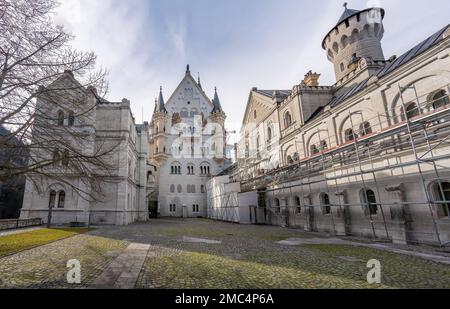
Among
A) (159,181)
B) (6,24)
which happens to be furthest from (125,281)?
(159,181)

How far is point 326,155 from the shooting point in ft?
59.3

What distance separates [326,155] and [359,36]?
75.2 ft

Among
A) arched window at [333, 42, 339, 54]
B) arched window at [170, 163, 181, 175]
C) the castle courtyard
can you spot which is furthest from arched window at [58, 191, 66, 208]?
arched window at [333, 42, 339, 54]

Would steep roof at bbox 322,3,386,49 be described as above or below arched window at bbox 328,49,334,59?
above

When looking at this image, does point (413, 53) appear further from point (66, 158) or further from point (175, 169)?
point (175, 169)

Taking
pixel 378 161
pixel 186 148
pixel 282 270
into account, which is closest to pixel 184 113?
pixel 186 148

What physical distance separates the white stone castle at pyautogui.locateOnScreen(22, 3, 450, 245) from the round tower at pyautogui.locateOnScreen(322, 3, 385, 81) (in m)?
0.13

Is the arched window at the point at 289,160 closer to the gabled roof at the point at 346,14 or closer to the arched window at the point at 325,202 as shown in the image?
the arched window at the point at 325,202

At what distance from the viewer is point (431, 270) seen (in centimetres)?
728

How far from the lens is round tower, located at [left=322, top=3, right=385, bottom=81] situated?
31.0 metres

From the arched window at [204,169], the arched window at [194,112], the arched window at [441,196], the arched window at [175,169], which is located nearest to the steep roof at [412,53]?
the arched window at [441,196]

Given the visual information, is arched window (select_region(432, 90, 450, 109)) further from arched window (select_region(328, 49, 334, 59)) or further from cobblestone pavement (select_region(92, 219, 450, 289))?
arched window (select_region(328, 49, 334, 59))

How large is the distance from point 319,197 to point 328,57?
25.5 m

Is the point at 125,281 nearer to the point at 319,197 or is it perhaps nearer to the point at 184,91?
the point at 319,197
